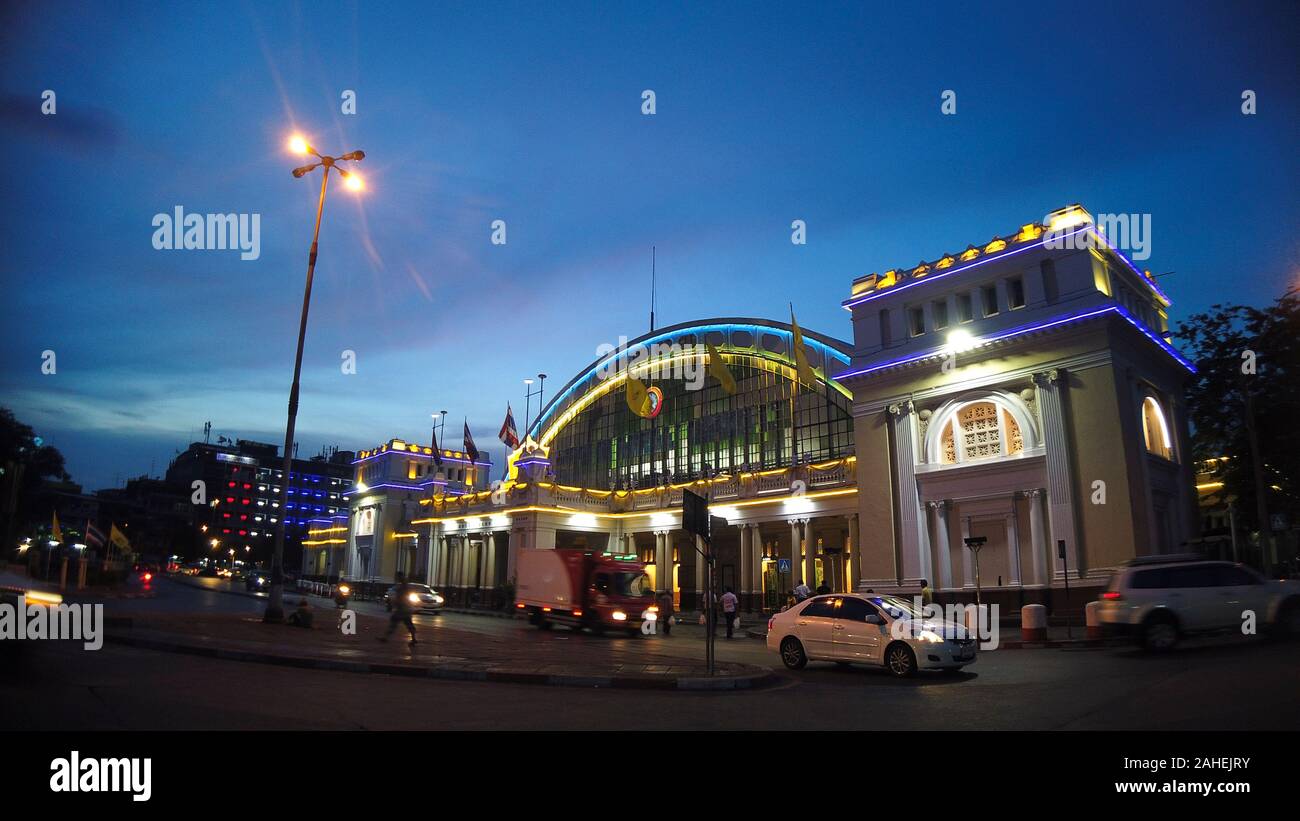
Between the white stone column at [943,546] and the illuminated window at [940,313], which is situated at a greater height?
the illuminated window at [940,313]

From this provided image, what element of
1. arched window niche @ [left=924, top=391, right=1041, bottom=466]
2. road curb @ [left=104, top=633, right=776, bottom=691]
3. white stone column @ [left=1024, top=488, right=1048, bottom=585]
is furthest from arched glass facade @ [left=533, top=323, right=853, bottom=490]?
road curb @ [left=104, top=633, right=776, bottom=691]

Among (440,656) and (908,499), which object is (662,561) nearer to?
(908,499)

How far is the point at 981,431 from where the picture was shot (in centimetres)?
3250

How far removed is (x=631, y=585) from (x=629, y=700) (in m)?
19.0

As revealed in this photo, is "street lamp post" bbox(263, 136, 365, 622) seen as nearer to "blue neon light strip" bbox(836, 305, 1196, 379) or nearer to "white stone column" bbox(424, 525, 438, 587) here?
"blue neon light strip" bbox(836, 305, 1196, 379)

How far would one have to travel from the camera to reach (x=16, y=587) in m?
11.6

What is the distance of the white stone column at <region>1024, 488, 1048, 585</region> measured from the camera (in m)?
29.3

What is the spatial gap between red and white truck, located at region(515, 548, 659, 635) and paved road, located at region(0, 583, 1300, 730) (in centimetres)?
1505

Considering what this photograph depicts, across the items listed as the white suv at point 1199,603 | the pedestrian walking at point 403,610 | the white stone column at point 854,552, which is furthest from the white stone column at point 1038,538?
the pedestrian walking at point 403,610

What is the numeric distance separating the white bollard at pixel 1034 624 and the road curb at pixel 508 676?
35.9 ft

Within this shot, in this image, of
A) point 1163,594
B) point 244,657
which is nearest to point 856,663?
point 1163,594

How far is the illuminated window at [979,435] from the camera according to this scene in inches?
1240

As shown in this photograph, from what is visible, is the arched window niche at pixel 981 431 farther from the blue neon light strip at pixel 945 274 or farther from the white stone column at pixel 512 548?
the white stone column at pixel 512 548

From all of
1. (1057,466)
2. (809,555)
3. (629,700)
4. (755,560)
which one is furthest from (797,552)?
(629,700)
